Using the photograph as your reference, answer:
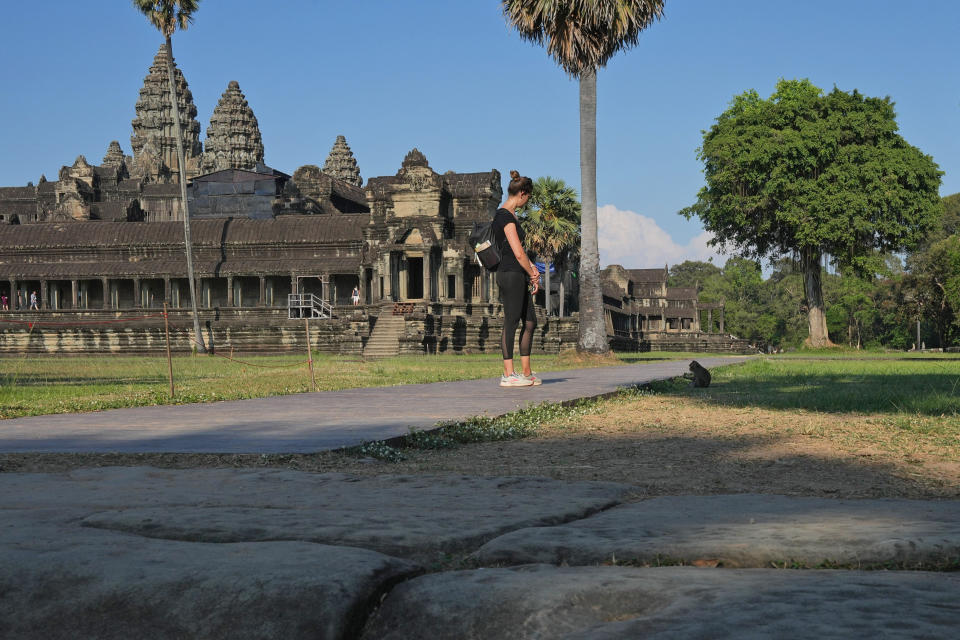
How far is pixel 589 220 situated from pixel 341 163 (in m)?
75.7

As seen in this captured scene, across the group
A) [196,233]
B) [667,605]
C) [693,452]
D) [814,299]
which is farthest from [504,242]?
[196,233]

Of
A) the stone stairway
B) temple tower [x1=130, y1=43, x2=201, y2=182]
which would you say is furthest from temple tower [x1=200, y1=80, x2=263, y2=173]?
the stone stairway

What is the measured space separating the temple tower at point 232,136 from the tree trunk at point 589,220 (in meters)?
72.0

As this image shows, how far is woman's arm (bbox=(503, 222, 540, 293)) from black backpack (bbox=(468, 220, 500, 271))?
0.17 metres

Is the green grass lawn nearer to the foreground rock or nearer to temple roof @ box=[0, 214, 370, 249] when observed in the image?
the foreground rock

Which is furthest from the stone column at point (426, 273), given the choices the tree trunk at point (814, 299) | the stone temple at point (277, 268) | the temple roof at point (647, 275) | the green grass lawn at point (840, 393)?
the temple roof at point (647, 275)

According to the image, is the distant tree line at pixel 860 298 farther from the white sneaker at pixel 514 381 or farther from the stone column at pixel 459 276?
the white sneaker at pixel 514 381

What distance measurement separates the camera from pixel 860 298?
80.9 meters

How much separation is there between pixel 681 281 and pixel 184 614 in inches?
5025

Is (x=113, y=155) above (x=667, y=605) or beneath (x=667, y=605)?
above

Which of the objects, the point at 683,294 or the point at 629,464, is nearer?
the point at 629,464

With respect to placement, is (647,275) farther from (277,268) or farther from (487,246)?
(487,246)

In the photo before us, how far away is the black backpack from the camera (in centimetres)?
980

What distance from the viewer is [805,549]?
6.32ft
